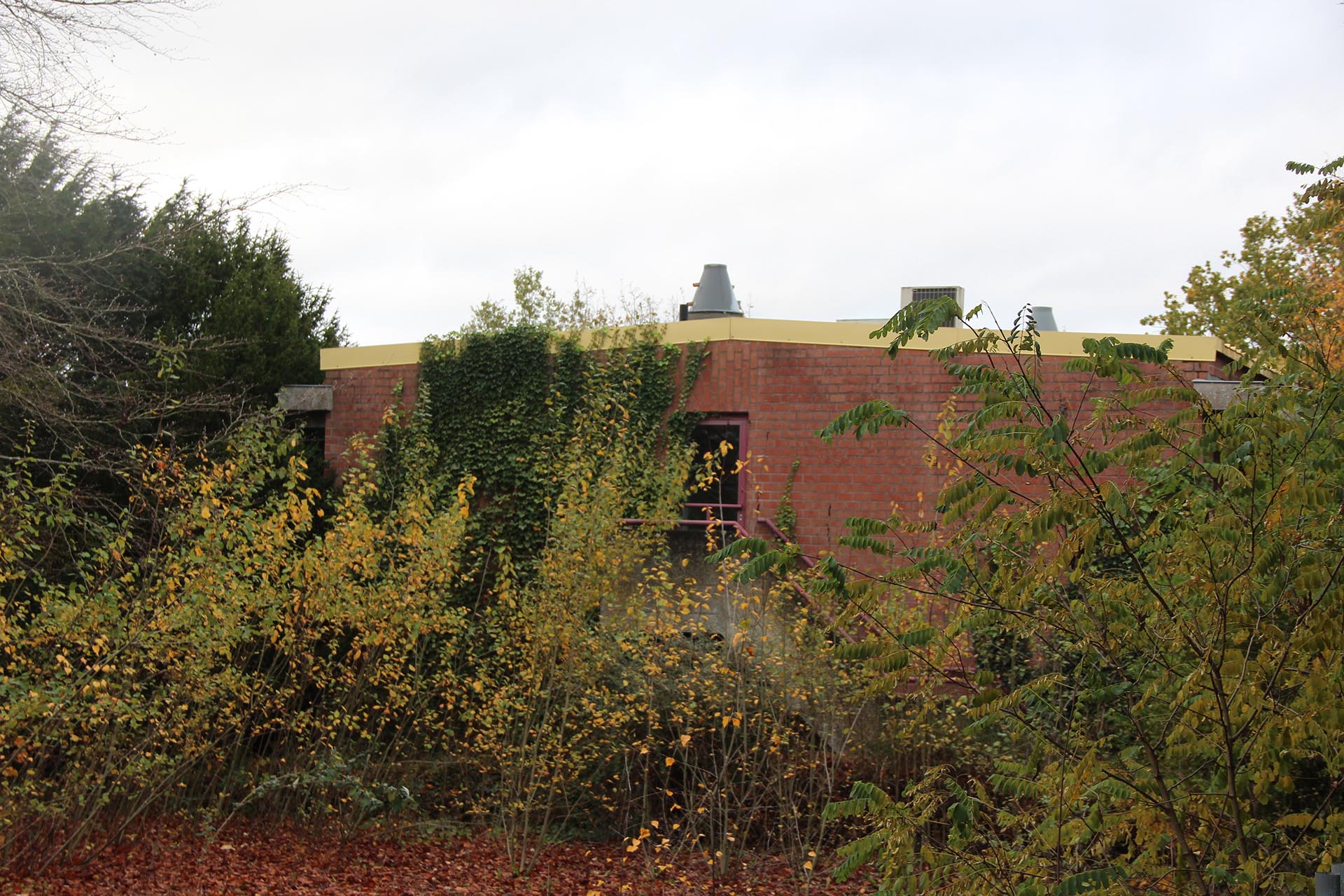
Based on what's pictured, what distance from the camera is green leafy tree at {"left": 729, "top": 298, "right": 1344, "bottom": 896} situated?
154 inches

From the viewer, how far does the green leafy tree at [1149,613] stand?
390cm

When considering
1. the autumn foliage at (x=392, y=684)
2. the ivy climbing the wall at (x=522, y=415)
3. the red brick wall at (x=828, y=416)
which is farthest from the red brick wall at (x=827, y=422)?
the autumn foliage at (x=392, y=684)

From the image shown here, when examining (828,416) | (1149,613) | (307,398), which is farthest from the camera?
(307,398)

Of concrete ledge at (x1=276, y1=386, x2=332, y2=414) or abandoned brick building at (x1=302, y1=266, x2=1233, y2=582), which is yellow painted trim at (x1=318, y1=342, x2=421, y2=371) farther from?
abandoned brick building at (x1=302, y1=266, x2=1233, y2=582)

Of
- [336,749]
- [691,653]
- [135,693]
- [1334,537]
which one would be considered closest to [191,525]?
[135,693]

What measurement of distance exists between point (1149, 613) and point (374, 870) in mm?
8678

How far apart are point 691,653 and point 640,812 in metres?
1.98

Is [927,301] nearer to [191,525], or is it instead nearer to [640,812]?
[191,525]

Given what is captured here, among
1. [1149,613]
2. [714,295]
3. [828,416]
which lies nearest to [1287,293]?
[1149,613]

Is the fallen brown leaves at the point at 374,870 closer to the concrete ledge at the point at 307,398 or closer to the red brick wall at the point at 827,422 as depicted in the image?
the red brick wall at the point at 827,422

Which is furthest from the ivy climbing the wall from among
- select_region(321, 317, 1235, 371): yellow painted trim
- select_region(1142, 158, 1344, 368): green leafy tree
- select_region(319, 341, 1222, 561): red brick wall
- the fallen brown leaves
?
select_region(1142, 158, 1344, 368): green leafy tree

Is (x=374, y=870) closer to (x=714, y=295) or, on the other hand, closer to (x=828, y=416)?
(x=828, y=416)

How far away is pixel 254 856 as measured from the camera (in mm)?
11203

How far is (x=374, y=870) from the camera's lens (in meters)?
11.3
